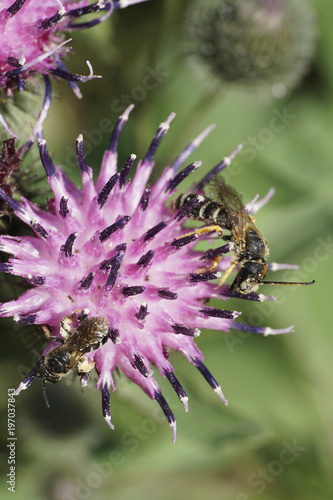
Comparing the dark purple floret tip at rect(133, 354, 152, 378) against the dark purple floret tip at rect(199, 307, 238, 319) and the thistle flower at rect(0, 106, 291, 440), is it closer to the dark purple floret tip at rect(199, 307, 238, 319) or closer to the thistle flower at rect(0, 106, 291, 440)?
the thistle flower at rect(0, 106, 291, 440)

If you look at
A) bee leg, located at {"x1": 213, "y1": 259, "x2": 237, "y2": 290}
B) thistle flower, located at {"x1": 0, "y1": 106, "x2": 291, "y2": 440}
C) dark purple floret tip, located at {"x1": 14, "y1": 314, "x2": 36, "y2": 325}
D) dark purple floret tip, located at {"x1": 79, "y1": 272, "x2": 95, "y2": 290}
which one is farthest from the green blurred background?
dark purple floret tip, located at {"x1": 79, "y1": 272, "x2": 95, "y2": 290}

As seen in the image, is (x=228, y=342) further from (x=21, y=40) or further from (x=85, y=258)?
(x=21, y=40)

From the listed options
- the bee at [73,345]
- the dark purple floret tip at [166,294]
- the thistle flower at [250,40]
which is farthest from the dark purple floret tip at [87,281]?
the thistle flower at [250,40]

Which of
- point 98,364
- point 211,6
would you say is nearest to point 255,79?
point 211,6

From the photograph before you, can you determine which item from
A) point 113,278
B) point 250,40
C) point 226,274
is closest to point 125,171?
point 113,278

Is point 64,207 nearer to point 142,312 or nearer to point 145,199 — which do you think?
point 145,199
